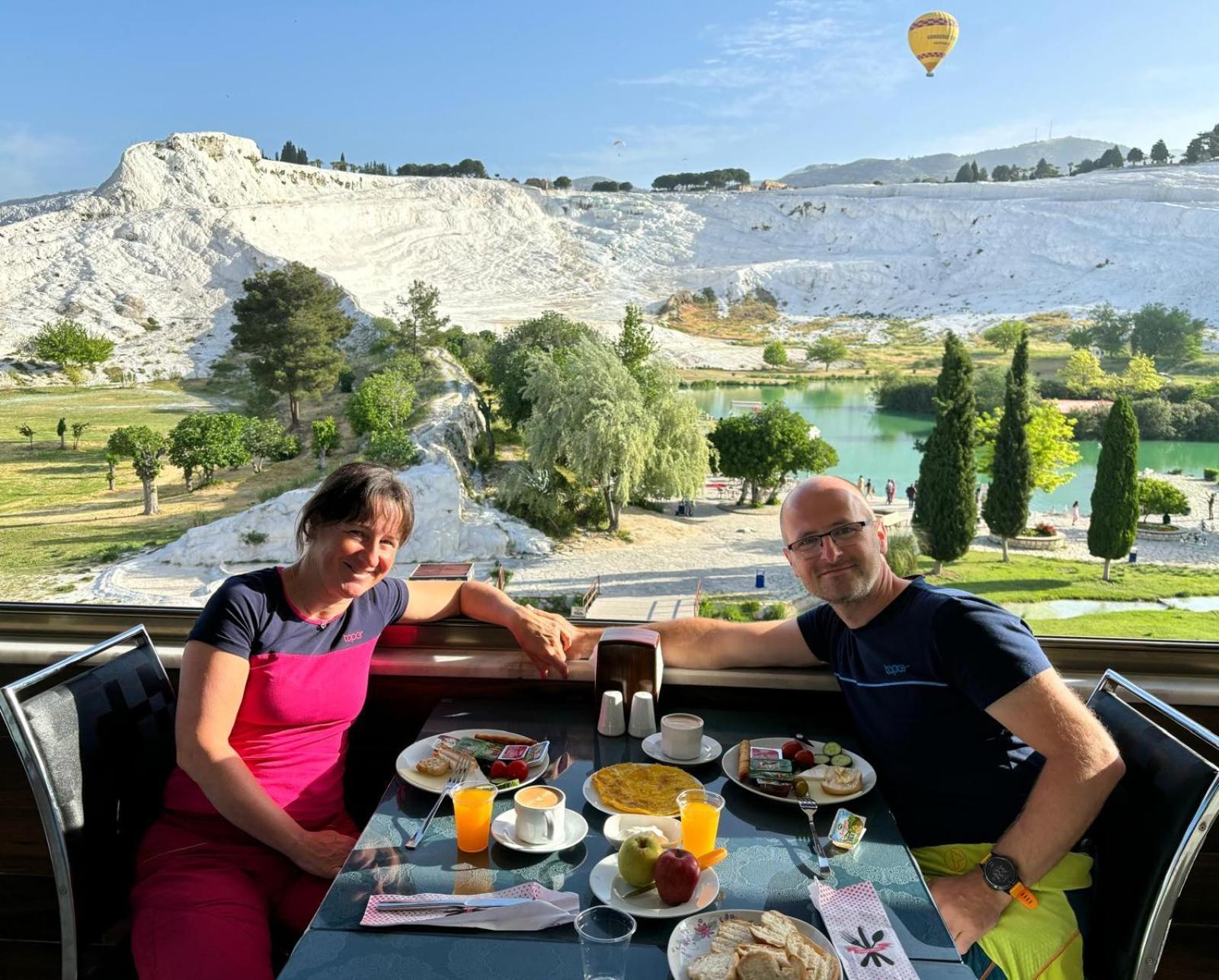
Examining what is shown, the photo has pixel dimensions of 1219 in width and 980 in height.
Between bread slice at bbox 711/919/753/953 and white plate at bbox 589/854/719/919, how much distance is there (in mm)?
52

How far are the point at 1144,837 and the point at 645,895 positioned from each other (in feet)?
2.23

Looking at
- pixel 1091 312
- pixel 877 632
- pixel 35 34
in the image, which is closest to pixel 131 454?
pixel 35 34

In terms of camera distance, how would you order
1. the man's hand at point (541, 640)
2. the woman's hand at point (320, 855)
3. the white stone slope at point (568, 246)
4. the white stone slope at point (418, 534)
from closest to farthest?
the woman's hand at point (320, 855), the man's hand at point (541, 640), the white stone slope at point (418, 534), the white stone slope at point (568, 246)

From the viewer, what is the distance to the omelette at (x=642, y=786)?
1099 mm

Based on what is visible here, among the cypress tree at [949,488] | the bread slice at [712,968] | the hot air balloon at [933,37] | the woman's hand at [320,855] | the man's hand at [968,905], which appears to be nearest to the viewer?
the bread slice at [712,968]

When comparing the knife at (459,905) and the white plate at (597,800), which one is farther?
the white plate at (597,800)

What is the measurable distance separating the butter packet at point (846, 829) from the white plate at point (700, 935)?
0.58 feet

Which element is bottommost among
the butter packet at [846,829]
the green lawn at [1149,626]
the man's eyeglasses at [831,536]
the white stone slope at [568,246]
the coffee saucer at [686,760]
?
the green lawn at [1149,626]

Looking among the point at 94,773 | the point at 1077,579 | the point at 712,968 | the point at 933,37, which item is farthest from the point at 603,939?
the point at 1077,579

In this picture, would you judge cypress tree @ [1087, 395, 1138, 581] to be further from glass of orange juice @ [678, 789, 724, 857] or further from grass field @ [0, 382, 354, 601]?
grass field @ [0, 382, 354, 601]

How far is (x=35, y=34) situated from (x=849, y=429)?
4.09 m

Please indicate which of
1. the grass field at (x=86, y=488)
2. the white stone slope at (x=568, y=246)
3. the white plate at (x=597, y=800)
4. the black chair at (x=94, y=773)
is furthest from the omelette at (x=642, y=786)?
the white stone slope at (x=568, y=246)

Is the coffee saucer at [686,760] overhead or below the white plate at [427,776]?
below

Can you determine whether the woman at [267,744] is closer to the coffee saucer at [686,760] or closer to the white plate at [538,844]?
the white plate at [538,844]
